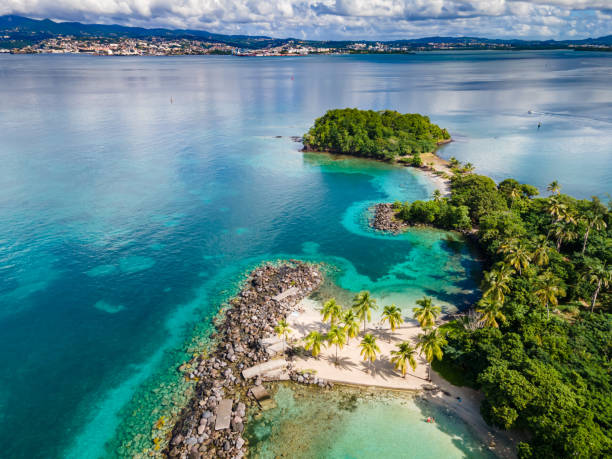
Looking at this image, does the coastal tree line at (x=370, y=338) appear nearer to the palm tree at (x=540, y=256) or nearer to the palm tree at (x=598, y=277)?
the palm tree at (x=540, y=256)

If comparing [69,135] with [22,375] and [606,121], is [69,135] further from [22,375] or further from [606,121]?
[606,121]

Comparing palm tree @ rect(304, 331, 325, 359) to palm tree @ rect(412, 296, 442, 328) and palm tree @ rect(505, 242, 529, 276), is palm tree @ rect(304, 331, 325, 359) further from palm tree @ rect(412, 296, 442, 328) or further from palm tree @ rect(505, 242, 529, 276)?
palm tree @ rect(505, 242, 529, 276)

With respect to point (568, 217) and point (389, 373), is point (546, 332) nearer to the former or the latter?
point (389, 373)

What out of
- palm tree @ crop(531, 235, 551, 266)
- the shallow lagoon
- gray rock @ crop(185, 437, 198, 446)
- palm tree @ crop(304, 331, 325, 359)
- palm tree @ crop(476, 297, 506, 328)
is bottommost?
the shallow lagoon

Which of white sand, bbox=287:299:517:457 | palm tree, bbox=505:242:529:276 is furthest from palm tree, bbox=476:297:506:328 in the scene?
palm tree, bbox=505:242:529:276

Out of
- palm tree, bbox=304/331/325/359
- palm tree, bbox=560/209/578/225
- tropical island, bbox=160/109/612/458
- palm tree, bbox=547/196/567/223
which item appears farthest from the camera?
palm tree, bbox=547/196/567/223

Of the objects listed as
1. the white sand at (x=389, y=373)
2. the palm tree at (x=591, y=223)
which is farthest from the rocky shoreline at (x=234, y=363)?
the palm tree at (x=591, y=223)
